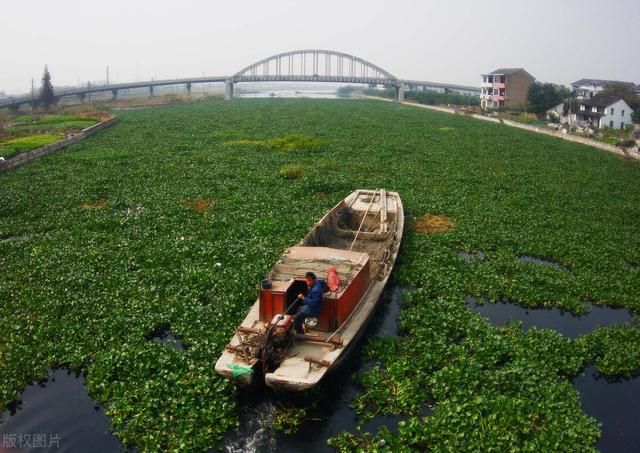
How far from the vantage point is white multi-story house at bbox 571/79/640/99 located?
230 feet

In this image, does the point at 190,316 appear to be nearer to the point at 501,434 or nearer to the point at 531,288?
the point at 501,434

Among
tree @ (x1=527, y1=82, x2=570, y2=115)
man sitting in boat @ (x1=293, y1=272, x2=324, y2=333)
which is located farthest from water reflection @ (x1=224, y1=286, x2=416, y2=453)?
tree @ (x1=527, y1=82, x2=570, y2=115)

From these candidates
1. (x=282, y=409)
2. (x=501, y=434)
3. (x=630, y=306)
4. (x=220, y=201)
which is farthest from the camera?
(x=220, y=201)

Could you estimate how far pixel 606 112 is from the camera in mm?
56625

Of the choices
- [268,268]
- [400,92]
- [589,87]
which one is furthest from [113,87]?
[268,268]

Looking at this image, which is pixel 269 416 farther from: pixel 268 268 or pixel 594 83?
pixel 594 83

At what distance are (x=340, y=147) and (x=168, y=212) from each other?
18576mm

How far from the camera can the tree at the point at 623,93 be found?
57.8m

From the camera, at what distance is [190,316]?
37.1ft

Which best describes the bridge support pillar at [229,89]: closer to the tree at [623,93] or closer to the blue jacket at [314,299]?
the tree at [623,93]

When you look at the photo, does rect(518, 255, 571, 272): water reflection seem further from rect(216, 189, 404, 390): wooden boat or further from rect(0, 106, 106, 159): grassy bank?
rect(0, 106, 106, 159): grassy bank

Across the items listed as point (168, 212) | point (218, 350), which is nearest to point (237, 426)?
point (218, 350)

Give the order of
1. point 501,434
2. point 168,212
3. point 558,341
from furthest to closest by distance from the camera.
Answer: point 168,212 → point 558,341 → point 501,434

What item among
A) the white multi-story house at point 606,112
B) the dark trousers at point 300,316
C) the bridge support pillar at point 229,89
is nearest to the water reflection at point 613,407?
the dark trousers at point 300,316
